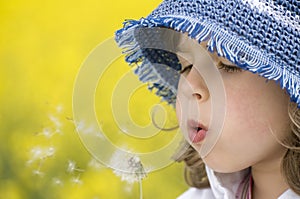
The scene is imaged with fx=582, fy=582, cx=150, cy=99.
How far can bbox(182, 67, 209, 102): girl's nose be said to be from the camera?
752mm

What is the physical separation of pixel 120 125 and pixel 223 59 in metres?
0.17

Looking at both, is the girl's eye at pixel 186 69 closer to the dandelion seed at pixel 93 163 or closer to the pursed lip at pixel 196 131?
the pursed lip at pixel 196 131

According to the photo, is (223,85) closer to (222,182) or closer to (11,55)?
(222,182)

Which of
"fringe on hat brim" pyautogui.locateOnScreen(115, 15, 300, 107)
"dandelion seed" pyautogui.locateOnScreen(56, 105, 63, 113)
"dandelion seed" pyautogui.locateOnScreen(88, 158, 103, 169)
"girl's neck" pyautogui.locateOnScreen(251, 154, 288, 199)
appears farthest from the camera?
"dandelion seed" pyautogui.locateOnScreen(56, 105, 63, 113)

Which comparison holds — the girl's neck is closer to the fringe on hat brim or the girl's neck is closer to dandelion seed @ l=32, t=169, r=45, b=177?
the fringe on hat brim

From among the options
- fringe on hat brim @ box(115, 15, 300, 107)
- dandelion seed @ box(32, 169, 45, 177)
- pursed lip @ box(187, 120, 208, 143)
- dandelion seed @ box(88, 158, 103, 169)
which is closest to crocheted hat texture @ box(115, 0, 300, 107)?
fringe on hat brim @ box(115, 15, 300, 107)

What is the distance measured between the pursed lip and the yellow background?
0.45 metres

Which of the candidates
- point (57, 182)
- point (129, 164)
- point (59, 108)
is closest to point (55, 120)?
point (59, 108)

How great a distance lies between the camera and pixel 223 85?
75 cm

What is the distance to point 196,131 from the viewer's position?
780 mm

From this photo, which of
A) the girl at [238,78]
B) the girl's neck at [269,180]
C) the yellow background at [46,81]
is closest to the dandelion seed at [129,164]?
the girl at [238,78]

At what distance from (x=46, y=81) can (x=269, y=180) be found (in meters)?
0.57

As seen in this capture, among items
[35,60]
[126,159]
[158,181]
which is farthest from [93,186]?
[126,159]

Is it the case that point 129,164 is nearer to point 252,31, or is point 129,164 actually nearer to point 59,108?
point 252,31
